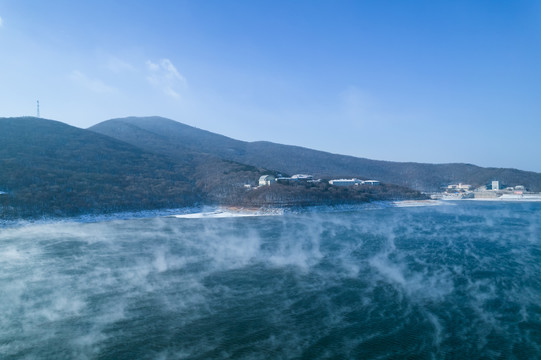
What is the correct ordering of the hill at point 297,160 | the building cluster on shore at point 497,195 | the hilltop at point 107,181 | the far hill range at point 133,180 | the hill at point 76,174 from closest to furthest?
the hill at point 76,174, the hilltop at point 107,181, the far hill range at point 133,180, the building cluster on shore at point 497,195, the hill at point 297,160

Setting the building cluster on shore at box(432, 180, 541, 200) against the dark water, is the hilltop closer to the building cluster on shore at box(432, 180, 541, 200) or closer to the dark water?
the dark water

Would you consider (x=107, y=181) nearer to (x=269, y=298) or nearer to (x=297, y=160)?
(x=269, y=298)

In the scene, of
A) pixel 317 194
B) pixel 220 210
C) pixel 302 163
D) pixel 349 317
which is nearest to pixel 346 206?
pixel 317 194

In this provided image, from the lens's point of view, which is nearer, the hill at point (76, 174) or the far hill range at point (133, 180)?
the hill at point (76, 174)

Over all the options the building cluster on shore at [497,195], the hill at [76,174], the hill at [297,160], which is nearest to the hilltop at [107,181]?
the hill at [76,174]

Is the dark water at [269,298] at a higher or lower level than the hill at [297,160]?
lower

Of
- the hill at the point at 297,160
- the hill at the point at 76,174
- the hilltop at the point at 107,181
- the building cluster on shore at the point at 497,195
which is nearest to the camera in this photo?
the hill at the point at 76,174

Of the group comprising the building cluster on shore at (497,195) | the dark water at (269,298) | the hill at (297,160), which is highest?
the hill at (297,160)

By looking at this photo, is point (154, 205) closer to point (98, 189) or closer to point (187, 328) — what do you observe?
point (98, 189)

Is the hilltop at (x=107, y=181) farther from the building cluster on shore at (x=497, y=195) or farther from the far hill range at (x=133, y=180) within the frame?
the building cluster on shore at (x=497, y=195)
